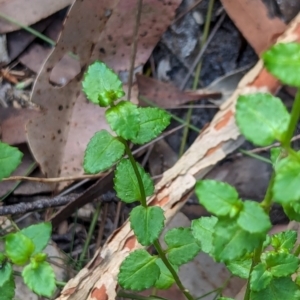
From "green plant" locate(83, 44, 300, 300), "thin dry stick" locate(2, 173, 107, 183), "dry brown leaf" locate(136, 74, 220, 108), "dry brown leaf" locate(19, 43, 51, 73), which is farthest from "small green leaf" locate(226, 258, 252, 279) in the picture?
"dry brown leaf" locate(19, 43, 51, 73)

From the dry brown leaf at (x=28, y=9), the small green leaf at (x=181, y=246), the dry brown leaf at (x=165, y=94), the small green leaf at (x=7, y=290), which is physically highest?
the dry brown leaf at (x=28, y=9)

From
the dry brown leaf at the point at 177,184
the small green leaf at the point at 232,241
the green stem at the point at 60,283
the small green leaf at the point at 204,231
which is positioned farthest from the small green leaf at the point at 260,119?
the green stem at the point at 60,283

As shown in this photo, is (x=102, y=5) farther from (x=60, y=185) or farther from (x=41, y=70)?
(x=60, y=185)

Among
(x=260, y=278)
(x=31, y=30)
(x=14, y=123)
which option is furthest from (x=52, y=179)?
(x=260, y=278)

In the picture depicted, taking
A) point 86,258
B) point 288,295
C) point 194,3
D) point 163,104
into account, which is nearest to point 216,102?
point 163,104

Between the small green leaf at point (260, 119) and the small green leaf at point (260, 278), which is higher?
the small green leaf at point (260, 119)

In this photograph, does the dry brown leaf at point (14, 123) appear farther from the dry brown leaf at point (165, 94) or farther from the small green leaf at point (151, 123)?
the small green leaf at point (151, 123)
